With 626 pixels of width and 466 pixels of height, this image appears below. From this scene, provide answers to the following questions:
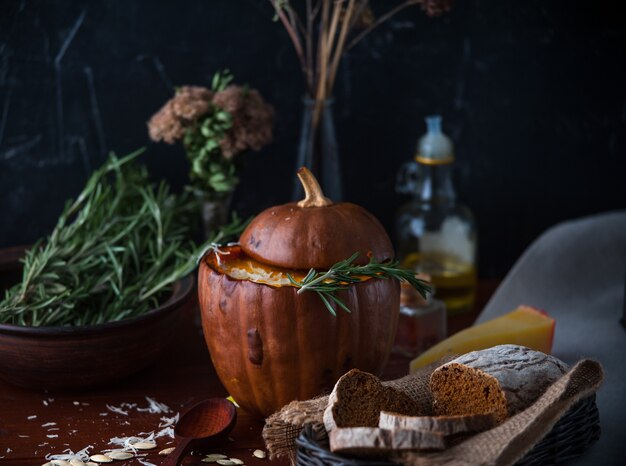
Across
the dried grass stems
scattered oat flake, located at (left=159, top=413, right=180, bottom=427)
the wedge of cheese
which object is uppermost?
the dried grass stems

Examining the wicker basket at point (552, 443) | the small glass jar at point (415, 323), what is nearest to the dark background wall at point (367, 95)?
the small glass jar at point (415, 323)

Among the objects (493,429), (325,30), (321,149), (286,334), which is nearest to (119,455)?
(286,334)

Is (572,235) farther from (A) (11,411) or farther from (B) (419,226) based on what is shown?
(A) (11,411)

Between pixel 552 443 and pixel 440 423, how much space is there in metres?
0.18

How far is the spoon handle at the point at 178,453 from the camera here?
104 cm

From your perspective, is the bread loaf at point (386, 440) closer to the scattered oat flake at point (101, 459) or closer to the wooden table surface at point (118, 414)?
the wooden table surface at point (118, 414)

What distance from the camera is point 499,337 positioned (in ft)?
4.35

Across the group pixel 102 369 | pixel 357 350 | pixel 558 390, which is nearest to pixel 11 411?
pixel 102 369

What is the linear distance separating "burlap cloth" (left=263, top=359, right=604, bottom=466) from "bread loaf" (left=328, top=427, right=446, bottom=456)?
0.01 metres

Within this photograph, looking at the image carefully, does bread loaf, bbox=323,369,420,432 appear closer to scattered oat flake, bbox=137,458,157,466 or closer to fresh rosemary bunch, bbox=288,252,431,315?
fresh rosemary bunch, bbox=288,252,431,315

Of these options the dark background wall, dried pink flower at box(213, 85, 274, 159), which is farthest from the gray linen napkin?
dried pink flower at box(213, 85, 274, 159)

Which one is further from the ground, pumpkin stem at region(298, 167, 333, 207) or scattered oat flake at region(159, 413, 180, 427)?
pumpkin stem at region(298, 167, 333, 207)

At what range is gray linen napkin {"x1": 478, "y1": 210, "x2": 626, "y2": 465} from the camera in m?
1.52

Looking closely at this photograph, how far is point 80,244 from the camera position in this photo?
146cm
